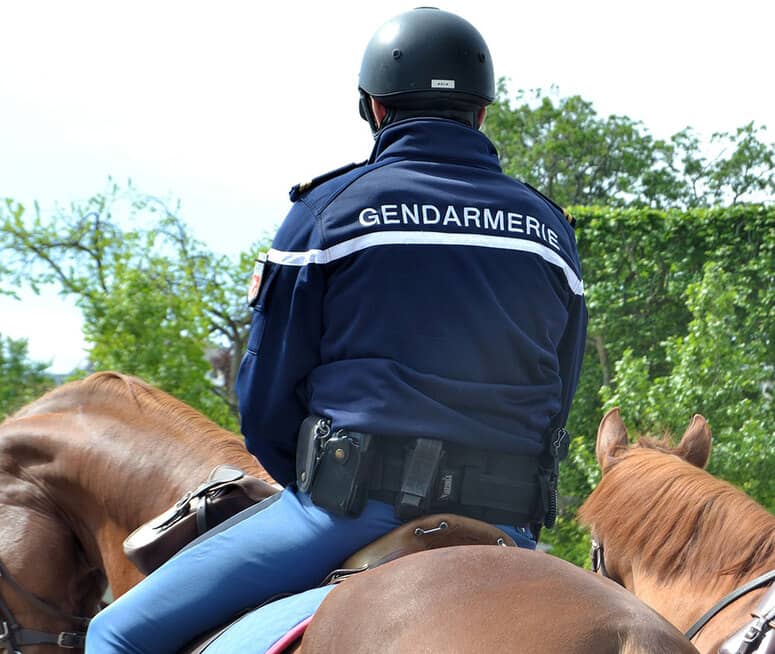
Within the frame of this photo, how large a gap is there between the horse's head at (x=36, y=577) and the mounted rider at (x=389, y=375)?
1.42 metres

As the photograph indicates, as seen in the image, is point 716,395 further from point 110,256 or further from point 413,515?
point 413,515

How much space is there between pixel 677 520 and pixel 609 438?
61 centimetres

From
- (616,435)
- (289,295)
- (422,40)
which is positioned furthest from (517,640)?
(616,435)

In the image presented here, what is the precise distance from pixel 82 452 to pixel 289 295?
5.56ft

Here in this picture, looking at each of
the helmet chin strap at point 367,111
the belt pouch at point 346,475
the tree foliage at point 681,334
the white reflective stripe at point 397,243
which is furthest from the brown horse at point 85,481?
the tree foliage at point 681,334

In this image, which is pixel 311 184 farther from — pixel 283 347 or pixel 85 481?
pixel 85 481

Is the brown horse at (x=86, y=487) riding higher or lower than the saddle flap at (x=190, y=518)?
lower

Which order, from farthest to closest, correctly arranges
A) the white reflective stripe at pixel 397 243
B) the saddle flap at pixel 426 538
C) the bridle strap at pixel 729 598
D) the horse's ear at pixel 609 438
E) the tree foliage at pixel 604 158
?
the tree foliage at pixel 604 158 < the horse's ear at pixel 609 438 < the bridle strap at pixel 729 598 < the white reflective stripe at pixel 397 243 < the saddle flap at pixel 426 538

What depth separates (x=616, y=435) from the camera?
15.1 ft

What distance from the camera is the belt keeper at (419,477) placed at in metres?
2.38

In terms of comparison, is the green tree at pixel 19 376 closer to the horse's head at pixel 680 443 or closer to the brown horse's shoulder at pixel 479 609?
the horse's head at pixel 680 443

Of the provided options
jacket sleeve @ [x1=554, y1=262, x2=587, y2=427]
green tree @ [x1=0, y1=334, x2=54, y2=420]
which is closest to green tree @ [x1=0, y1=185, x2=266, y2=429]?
green tree @ [x1=0, y1=334, x2=54, y2=420]

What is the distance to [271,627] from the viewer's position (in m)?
2.20

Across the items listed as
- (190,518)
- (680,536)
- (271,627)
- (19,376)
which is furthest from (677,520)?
(19,376)
